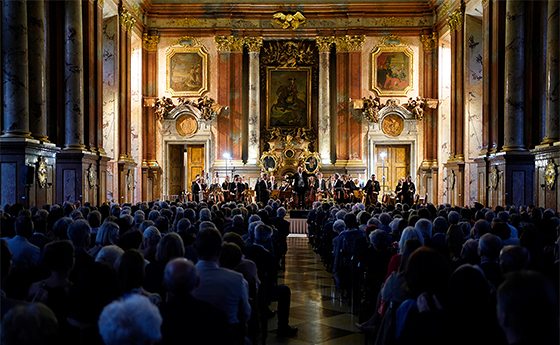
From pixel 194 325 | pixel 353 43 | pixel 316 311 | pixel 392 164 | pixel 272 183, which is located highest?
pixel 353 43

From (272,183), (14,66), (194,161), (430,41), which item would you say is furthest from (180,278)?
(430,41)

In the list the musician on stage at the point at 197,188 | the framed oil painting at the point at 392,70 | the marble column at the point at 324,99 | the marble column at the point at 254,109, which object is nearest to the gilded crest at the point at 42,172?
the musician on stage at the point at 197,188

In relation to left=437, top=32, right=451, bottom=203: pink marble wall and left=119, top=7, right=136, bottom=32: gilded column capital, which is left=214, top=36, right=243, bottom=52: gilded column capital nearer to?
left=119, top=7, right=136, bottom=32: gilded column capital

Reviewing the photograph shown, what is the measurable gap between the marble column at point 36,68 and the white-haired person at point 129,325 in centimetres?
1342

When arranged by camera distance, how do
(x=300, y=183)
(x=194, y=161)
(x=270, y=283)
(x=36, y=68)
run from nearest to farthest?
1. (x=270, y=283)
2. (x=36, y=68)
3. (x=300, y=183)
4. (x=194, y=161)

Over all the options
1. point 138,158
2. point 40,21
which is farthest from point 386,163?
point 40,21

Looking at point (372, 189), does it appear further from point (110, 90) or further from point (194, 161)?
point (110, 90)

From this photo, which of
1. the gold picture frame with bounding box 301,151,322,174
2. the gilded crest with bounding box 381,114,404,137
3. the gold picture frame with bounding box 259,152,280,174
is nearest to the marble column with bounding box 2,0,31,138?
the gold picture frame with bounding box 259,152,280,174

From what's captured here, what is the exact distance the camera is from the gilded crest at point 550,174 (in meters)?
13.8

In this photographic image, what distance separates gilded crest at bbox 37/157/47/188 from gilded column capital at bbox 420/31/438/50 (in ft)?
59.2

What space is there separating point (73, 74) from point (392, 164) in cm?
1528

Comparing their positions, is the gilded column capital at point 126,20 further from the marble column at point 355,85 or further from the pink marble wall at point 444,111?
the pink marble wall at point 444,111

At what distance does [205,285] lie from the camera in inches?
157

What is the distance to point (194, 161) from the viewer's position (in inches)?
1064
